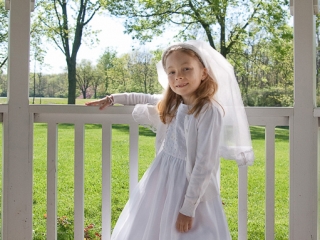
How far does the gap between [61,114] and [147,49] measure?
59 centimetres

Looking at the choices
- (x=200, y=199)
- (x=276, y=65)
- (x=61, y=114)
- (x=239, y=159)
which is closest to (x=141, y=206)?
(x=200, y=199)

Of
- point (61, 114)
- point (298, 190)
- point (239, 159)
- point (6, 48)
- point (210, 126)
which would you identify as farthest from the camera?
point (6, 48)

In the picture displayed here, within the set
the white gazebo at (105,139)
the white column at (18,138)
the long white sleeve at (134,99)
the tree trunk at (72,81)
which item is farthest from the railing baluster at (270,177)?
the white column at (18,138)

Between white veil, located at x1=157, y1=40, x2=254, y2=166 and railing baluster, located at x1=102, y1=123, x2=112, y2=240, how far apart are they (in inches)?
21.9

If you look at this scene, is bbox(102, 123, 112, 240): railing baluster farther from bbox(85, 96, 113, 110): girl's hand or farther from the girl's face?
the girl's face

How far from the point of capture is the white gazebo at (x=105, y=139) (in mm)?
2068

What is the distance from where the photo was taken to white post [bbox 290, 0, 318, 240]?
81.2 inches

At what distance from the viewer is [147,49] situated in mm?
2438

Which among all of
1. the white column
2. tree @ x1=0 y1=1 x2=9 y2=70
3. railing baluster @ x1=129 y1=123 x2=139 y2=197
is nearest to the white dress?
railing baluster @ x1=129 y1=123 x2=139 y2=197

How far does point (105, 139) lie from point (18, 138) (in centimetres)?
42

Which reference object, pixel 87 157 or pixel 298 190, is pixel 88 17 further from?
pixel 298 190

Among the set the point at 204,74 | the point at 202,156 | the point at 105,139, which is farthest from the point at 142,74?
the point at 202,156

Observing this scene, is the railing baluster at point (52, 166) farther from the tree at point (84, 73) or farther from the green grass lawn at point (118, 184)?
the green grass lawn at point (118, 184)

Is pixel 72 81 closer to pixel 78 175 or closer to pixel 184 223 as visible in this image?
pixel 78 175
